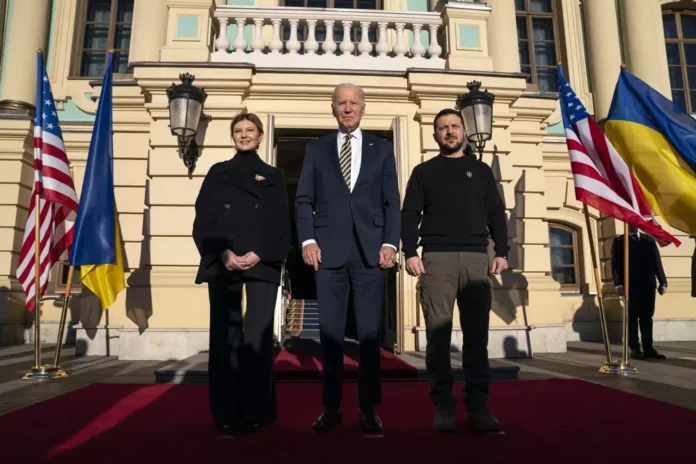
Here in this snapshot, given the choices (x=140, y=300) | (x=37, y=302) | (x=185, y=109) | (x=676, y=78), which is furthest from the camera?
(x=676, y=78)

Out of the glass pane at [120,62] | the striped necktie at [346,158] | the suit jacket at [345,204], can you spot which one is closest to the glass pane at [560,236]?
the suit jacket at [345,204]

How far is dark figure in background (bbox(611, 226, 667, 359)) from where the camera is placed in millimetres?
6043

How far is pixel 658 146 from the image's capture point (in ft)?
13.3

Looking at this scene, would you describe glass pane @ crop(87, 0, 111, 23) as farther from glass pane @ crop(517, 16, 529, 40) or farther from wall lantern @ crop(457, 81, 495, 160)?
glass pane @ crop(517, 16, 529, 40)

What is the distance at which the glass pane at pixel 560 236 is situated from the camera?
388 inches

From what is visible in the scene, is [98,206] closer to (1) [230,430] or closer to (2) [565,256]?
(1) [230,430]

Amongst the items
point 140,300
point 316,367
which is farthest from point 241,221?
point 140,300

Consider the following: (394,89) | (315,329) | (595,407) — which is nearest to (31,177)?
(315,329)

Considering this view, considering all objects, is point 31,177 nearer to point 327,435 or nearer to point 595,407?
point 327,435

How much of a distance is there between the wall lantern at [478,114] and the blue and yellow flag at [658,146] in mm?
1672

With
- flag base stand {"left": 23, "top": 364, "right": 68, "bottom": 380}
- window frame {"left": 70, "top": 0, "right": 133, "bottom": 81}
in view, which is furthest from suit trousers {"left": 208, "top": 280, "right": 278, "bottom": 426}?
window frame {"left": 70, "top": 0, "right": 133, "bottom": 81}

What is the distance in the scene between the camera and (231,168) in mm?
2744

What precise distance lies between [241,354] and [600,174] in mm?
4075

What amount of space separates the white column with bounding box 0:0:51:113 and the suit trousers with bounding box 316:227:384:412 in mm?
9072
